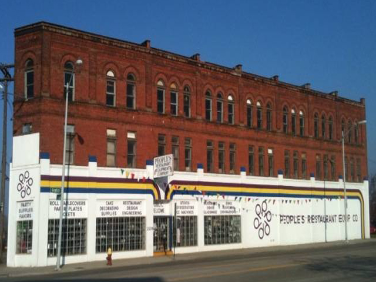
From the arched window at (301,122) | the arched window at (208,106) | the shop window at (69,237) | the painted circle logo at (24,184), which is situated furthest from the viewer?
the arched window at (301,122)

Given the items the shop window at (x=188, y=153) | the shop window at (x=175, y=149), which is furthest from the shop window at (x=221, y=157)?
the shop window at (x=175, y=149)

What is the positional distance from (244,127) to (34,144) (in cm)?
1972

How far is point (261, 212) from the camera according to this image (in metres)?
49.1

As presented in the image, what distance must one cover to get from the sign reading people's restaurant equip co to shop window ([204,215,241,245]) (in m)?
6.65

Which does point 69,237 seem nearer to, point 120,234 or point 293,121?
point 120,234

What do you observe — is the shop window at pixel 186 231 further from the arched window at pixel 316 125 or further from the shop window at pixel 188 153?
the arched window at pixel 316 125

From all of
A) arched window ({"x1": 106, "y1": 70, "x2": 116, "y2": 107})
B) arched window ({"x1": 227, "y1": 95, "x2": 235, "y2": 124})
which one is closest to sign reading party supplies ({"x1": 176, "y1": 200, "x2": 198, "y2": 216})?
arched window ({"x1": 227, "y1": 95, "x2": 235, "y2": 124})

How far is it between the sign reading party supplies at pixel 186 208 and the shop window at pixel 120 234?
3424 mm

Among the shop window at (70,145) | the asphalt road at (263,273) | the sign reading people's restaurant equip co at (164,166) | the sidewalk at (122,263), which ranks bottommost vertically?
the sidewalk at (122,263)

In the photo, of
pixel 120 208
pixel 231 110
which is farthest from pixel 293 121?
pixel 120 208

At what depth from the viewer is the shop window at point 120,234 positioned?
36.8m

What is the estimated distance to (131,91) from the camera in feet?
132

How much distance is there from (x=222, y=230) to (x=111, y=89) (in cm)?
1434

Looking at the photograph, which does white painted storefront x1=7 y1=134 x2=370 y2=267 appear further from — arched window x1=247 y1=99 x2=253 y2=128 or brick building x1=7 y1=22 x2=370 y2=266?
arched window x1=247 y1=99 x2=253 y2=128
